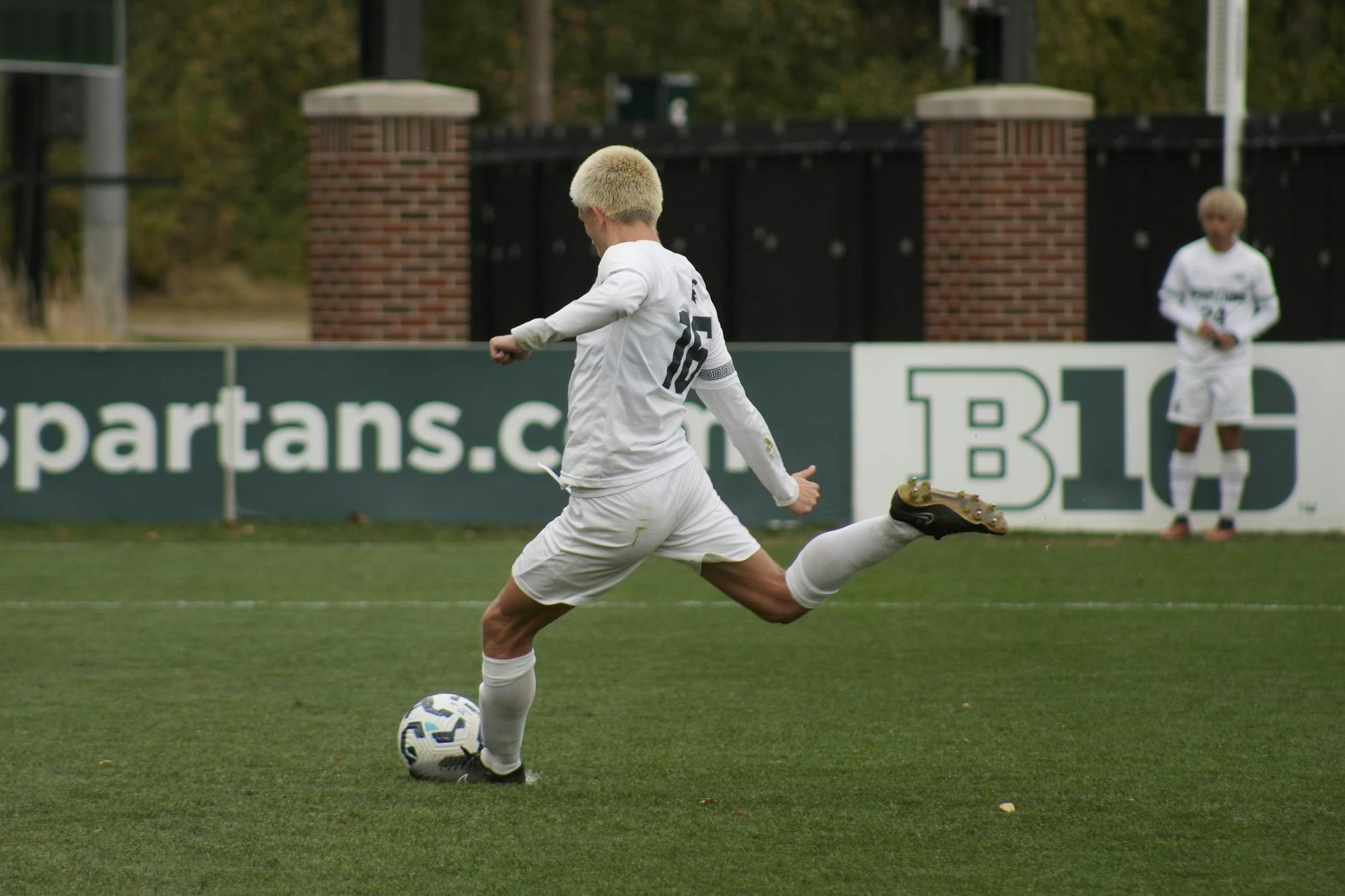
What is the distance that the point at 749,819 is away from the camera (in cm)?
564

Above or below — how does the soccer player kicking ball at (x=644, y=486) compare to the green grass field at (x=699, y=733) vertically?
above

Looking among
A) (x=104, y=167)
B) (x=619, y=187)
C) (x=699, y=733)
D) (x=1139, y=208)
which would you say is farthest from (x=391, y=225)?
(x=104, y=167)

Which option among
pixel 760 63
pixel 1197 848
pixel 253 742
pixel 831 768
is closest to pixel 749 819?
pixel 831 768

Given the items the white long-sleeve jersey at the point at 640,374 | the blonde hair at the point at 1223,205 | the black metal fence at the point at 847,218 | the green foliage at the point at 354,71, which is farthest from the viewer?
the green foliage at the point at 354,71

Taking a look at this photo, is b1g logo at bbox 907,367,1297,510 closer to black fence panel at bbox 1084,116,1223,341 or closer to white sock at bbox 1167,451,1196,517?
white sock at bbox 1167,451,1196,517

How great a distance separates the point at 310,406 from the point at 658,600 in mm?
3673

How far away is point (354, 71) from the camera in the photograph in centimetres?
4188

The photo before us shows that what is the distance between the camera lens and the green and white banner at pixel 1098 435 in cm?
1238

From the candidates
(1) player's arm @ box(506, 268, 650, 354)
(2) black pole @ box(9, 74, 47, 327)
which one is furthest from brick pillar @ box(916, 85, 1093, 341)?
(2) black pole @ box(9, 74, 47, 327)

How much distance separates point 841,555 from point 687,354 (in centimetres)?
77

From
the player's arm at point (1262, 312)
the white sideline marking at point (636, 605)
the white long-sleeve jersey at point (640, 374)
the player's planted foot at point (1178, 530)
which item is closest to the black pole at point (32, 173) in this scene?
the white sideline marking at point (636, 605)

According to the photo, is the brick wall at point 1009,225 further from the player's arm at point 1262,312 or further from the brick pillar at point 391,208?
the brick pillar at point 391,208

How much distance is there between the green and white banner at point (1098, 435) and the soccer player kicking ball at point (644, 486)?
664 centimetres

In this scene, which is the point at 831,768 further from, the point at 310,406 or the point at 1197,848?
the point at 310,406
